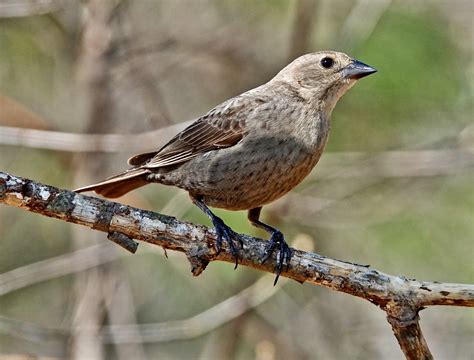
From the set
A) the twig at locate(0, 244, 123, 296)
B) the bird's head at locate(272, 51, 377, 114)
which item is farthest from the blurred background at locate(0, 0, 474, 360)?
the bird's head at locate(272, 51, 377, 114)

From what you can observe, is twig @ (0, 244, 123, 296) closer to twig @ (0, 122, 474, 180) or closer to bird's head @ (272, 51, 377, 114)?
twig @ (0, 122, 474, 180)

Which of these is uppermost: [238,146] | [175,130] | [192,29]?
[192,29]

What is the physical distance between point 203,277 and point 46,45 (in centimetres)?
222

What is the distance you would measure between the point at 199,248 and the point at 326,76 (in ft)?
5.15

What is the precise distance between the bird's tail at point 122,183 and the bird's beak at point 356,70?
1251 millimetres

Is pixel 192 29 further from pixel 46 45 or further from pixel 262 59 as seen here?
pixel 46 45

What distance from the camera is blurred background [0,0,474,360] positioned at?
6.27m

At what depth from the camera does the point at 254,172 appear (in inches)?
179

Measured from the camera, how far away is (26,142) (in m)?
5.55

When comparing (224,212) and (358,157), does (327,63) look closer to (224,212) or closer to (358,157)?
(224,212)

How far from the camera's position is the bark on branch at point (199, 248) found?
373 centimetres

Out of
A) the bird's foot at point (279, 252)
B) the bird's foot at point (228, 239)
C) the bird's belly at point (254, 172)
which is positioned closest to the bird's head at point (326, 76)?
the bird's belly at point (254, 172)

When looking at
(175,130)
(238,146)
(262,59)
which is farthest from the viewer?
(262,59)

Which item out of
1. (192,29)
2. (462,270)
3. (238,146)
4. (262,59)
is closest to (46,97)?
(192,29)
